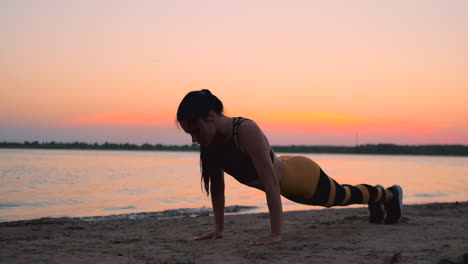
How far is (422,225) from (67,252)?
365 cm

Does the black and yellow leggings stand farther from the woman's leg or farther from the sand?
the sand

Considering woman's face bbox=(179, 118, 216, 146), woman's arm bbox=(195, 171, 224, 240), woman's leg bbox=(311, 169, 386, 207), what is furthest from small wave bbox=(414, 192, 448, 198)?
woman's face bbox=(179, 118, 216, 146)

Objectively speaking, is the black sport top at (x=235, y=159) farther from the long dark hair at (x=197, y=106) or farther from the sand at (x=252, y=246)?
the sand at (x=252, y=246)

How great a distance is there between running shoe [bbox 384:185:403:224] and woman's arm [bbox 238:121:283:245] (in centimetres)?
171

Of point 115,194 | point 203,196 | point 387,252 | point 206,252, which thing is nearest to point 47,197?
point 115,194

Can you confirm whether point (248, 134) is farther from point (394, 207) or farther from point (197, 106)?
point (394, 207)

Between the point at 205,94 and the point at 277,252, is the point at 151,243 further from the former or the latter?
the point at 205,94

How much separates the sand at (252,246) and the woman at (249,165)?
0.32 meters

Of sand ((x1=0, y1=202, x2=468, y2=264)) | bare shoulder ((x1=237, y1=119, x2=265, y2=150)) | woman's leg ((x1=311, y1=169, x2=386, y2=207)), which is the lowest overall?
sand ((x1=0, y1=202, x2=468, y2=264))

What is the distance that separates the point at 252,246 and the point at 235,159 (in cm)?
73

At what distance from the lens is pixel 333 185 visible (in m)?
4.16

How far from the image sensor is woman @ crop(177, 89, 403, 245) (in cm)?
357

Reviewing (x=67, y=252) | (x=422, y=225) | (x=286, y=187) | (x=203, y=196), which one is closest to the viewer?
(x=67, y=252)

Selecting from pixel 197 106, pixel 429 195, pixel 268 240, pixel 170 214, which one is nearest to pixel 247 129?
pixel 197 106
